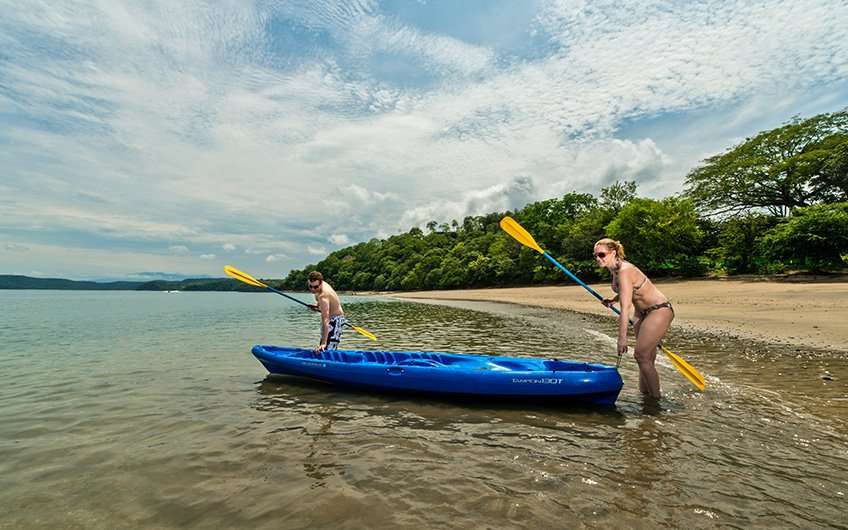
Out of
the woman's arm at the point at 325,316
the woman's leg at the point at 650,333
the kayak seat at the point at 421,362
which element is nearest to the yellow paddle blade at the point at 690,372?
the woman's leg at the point at 650,333

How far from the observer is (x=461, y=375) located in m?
6.69

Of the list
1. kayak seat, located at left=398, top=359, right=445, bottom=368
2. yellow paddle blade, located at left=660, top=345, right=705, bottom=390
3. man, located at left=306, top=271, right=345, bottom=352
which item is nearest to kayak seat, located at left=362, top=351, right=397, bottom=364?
kayak seat, located at left=398, top=359, right=445, bottom=368

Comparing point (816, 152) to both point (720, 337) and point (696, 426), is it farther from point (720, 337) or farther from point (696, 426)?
point (696, 426)

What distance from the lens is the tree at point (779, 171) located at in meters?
32.6

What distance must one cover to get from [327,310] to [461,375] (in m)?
3.44

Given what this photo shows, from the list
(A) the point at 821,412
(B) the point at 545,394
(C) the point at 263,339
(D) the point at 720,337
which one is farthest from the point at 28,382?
(D) the point at 720,337

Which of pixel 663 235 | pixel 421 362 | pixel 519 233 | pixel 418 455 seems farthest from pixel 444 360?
pixel 663 235

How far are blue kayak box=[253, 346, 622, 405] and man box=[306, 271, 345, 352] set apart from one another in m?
0.38

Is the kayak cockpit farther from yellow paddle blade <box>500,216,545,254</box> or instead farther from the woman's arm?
yellow paddle blade <box>500,216,545,254</box>

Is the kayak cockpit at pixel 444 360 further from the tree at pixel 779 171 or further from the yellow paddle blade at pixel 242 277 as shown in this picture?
the tree at pixel 779 171

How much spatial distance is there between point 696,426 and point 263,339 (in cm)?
1484

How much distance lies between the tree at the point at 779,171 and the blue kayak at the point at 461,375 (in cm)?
3838

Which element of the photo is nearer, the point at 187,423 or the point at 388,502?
the point at 388,502

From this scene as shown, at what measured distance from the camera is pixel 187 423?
20.1 feet
